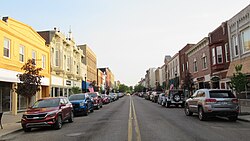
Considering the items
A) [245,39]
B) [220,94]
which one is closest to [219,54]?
[245,39]

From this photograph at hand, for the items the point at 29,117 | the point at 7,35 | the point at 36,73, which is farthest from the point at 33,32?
the point at 29,117

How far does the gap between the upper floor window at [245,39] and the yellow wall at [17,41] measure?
19.9 metres

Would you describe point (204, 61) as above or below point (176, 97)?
above

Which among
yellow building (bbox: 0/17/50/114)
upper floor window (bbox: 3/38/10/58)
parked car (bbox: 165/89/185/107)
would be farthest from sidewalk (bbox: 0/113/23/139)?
parked car (bbox: 165/89/185/107)

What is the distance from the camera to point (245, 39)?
2361cm

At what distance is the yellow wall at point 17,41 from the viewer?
20781mm

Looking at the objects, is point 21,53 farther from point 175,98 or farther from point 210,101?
point 210,101

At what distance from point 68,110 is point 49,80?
17.0 meters

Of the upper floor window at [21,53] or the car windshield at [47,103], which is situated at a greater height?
the upper floor window at [21,53]

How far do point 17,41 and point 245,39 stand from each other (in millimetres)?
20048

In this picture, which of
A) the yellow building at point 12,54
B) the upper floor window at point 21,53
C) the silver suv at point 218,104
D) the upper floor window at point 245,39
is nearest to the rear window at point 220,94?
the silver suv at point 218,104

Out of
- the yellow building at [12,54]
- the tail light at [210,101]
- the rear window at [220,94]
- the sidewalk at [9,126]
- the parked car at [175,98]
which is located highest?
the yellow building at [12,54]

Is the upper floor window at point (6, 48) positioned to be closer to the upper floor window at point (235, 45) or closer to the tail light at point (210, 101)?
the tail light at point (210, 101)

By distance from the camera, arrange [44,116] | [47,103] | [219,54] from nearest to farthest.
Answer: [44,116] → [47,103] → [219,54]
